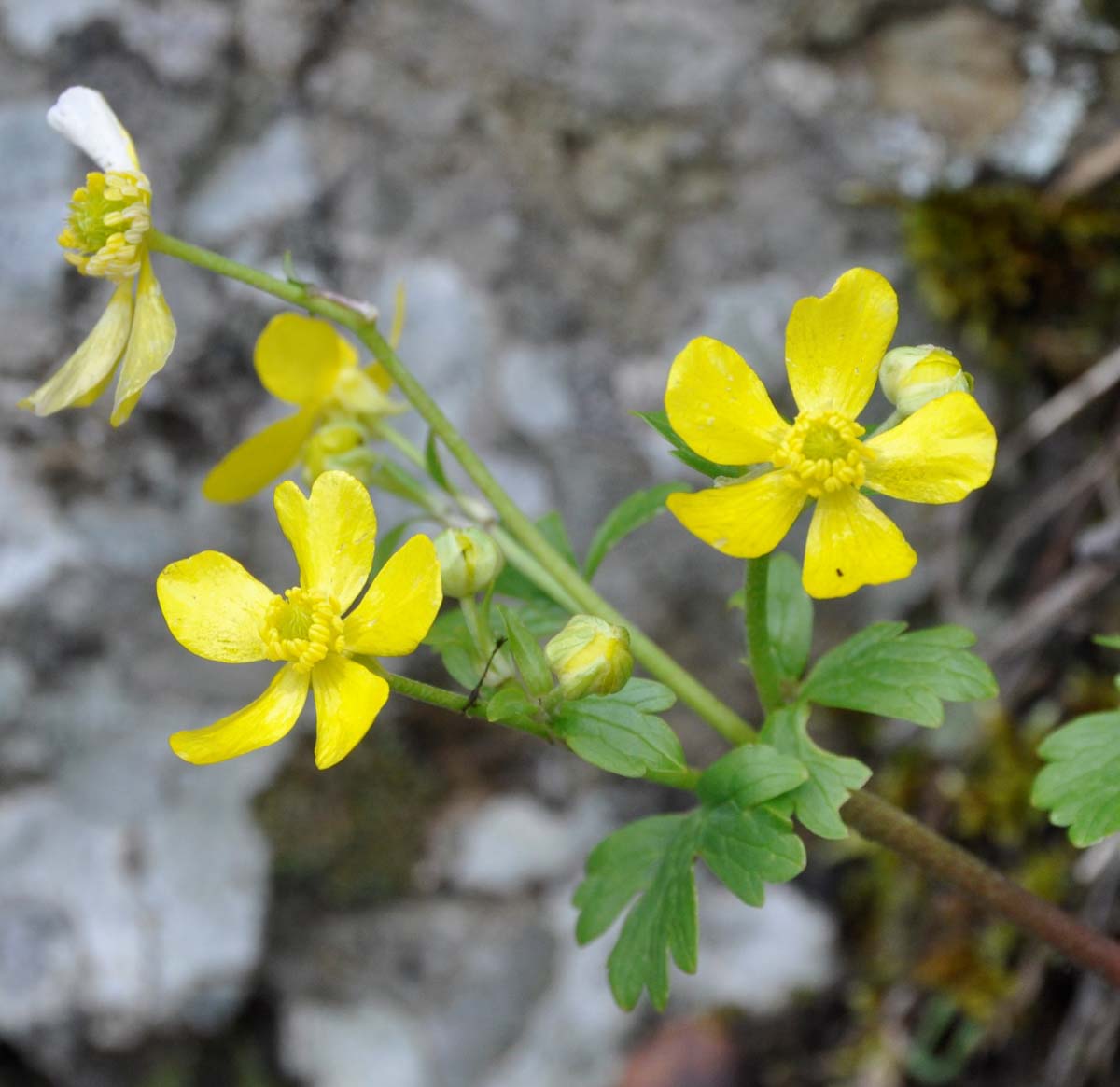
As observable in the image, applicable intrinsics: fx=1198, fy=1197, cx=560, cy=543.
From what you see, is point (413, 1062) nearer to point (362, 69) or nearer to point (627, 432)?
point (627, 432)

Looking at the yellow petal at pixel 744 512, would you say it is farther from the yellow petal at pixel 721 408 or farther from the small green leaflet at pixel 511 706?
the small green leaflet at pixel 511 706

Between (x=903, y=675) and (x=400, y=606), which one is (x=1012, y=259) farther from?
(x=400, y=606)

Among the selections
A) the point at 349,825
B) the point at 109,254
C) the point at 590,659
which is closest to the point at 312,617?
the point at 590,659

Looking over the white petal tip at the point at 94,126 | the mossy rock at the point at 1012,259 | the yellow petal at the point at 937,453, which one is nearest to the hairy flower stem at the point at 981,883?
the yellow petal at the point at 937,453

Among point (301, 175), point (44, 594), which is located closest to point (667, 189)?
point (301, 175)

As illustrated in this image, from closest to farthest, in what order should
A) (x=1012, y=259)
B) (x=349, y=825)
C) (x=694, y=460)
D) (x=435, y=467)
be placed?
1. (x=694, y=460)
2. (x=435, y=467)
3. (x=1012, y=259)
4. (x=349, y=825)

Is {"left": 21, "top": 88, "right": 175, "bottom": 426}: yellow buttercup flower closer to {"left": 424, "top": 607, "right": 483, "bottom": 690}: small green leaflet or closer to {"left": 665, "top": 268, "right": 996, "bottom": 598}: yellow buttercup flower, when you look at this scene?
{"left": 424, "top": 607, "right": 483, "bottom": 690}: small green leaflet
